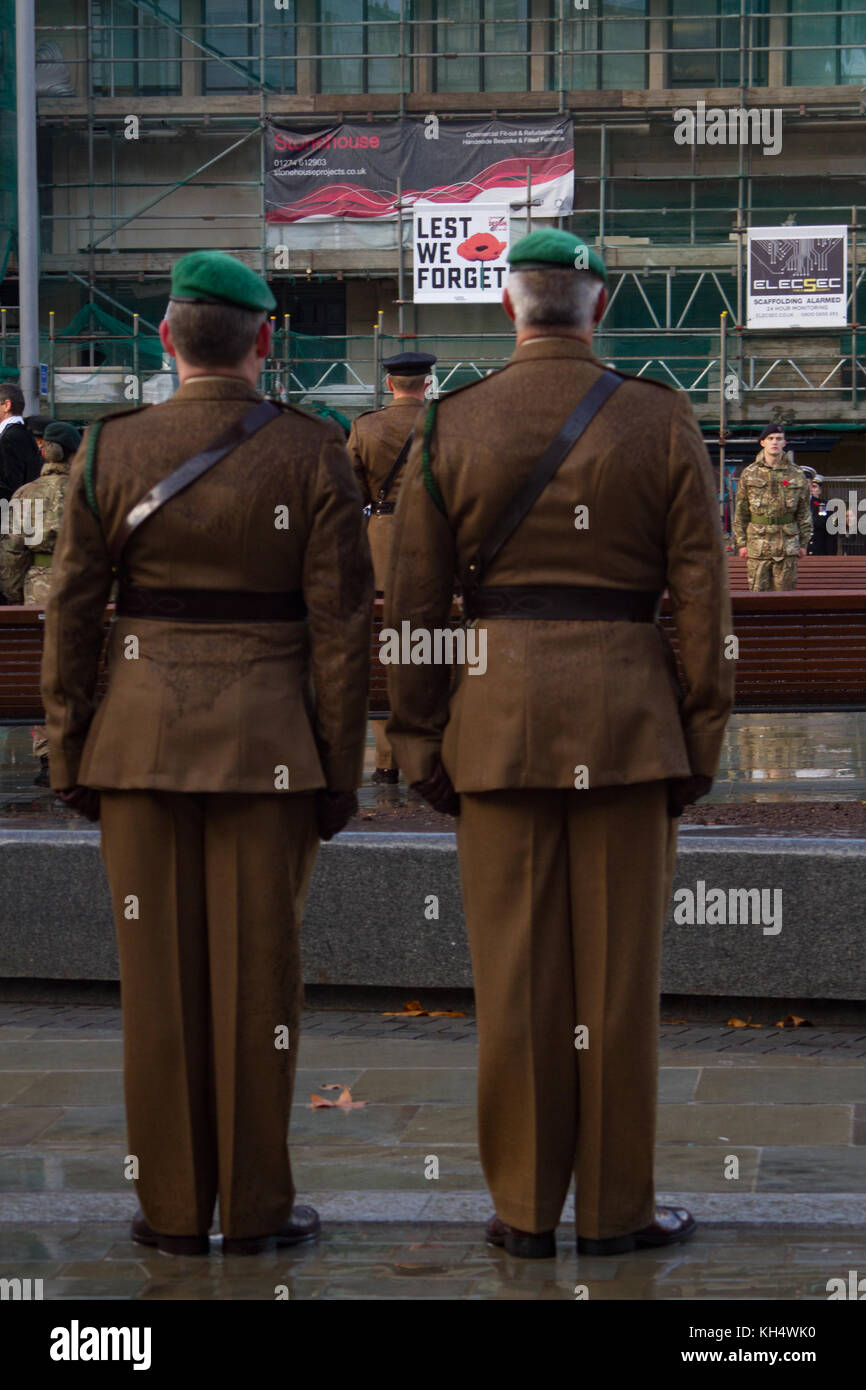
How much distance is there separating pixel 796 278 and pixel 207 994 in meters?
27.8

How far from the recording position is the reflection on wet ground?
8188 mm

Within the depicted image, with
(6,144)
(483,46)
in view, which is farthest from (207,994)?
(483,46)

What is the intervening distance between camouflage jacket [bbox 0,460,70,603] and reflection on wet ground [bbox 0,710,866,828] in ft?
3.22

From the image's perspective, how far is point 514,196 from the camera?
104 ft

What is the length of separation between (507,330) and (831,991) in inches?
1099

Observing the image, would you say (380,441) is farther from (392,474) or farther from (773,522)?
(773,522)

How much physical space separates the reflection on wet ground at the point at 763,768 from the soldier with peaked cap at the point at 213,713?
2.77m

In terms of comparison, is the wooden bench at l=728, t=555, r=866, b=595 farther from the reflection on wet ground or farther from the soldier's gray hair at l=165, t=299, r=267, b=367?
the soldier's gray hair at l=165, t=299, r=267, b=367

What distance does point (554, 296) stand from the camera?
3.84 m

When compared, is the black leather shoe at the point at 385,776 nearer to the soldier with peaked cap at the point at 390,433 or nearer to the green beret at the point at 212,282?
the soldier with peaked cap at the point at 390,433

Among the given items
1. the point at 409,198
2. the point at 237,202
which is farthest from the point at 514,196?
the point at 237,202

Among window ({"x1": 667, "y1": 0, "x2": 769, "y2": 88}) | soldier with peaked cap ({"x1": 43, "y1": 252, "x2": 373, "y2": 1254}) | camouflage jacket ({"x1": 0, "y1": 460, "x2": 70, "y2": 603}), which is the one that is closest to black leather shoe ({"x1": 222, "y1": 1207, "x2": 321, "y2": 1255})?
soldier with peaked cap ({"x1": 43, "y1": 252, "x2": 373, "y2": 1254})

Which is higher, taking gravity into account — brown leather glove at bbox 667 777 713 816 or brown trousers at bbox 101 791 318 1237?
brown leather glove at bbox 667 777 713 816

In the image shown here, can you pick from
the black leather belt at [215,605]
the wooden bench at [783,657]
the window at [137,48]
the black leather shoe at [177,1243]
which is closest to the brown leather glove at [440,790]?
the black leather belt at [215,605]
